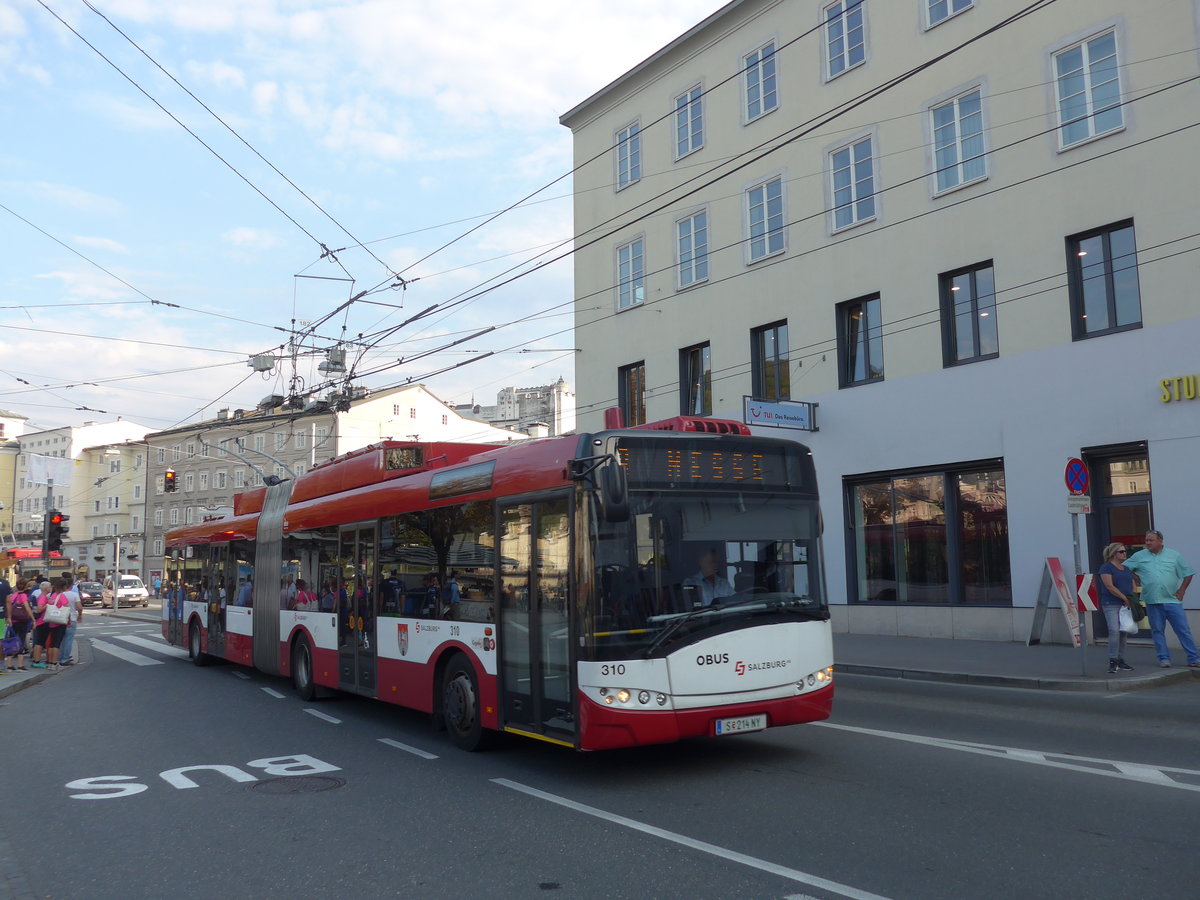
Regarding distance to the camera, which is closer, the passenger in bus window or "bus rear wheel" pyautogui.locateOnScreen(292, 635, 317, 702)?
the passenger in bus window

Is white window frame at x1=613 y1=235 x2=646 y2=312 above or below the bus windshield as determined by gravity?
above

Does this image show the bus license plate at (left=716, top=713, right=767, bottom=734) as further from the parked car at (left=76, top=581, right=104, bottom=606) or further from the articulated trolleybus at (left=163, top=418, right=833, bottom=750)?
the parked car at (left=76, top=581, right=104, bottom=606)

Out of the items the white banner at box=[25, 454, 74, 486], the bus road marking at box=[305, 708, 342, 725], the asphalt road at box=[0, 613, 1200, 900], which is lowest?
the bus road marking at box=[305, 708, 342, 725]

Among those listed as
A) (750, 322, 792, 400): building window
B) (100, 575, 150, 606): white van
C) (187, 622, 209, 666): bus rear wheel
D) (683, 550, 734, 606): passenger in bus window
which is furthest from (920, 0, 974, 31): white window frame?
(100, 575, 150, 606): white van

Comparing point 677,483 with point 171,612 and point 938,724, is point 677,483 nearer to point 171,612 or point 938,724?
point 938,724

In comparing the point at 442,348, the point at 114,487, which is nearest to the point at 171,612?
the point at 442,348

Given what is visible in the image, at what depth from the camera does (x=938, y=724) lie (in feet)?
32.5

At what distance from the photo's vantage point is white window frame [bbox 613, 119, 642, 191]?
Answer: 90.2 ft

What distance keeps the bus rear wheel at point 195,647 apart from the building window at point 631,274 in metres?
14.0

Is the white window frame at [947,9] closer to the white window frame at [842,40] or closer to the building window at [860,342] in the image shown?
the white window frame at [842,40]

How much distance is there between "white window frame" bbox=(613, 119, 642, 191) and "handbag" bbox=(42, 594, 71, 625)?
1714cm

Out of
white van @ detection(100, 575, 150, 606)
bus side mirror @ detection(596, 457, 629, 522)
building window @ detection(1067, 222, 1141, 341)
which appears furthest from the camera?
white van @ detection(100, 575, 150, 606)

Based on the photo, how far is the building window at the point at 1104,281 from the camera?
54.9ft

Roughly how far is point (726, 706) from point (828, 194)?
16.9 m
